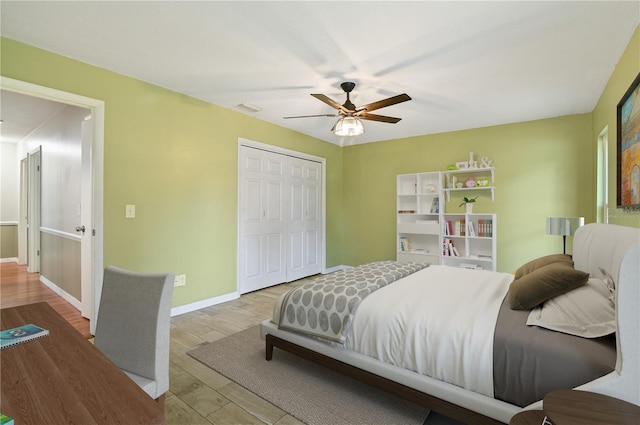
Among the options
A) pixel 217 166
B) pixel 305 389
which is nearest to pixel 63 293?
pixel 217 166

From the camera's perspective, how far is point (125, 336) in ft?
4.42

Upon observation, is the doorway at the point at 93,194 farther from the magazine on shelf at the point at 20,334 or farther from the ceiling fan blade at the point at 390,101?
the ceiling fan blade at the point at 390,101

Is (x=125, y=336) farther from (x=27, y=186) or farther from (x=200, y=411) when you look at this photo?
(x=27, y=186)

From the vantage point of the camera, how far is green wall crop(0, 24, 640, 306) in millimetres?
2877

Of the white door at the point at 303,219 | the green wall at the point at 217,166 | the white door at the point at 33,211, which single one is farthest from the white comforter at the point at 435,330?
the white door at the point at 33,211

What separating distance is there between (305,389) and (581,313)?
165 centimetres

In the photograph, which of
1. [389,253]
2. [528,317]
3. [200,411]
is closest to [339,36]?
[528,317]

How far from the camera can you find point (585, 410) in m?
1.01

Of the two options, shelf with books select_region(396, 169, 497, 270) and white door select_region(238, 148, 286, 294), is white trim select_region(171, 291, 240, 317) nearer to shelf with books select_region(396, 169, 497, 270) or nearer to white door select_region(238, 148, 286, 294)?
white door select_region(238, 148, 286, 294)

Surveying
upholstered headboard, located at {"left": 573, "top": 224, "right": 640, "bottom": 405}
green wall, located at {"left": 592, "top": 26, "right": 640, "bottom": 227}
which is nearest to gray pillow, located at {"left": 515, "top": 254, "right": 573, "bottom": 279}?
green wall, located at {"left": 592, "top": 26, "right": 640, "bottom": 227}

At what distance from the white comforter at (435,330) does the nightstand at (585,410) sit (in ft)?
1.32

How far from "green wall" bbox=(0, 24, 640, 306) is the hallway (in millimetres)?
944

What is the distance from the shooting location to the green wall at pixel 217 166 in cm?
288

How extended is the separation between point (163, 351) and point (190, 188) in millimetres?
2574
